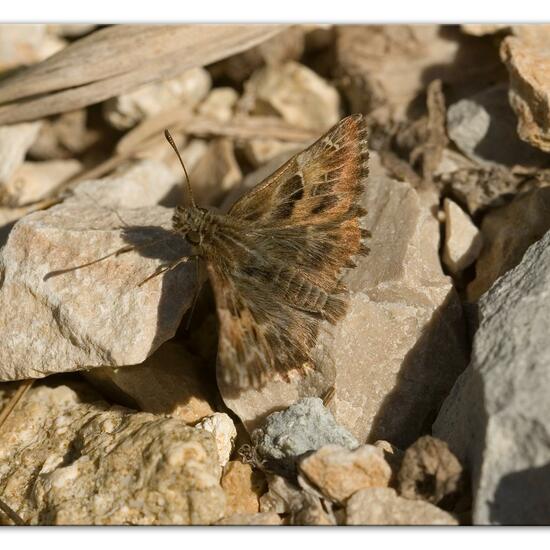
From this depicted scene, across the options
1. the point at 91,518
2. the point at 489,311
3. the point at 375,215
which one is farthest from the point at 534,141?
the point at 91,518

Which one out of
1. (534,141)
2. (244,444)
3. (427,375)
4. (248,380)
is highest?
(534,141)

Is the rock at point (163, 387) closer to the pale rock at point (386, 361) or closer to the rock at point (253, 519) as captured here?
the pale rock at point (386, 361)

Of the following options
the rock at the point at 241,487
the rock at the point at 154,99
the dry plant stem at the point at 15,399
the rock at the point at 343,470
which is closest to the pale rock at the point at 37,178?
the rock at the point at 154,99

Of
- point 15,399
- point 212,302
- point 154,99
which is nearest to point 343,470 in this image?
point 212,302

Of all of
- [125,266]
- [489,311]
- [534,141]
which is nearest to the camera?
[489,311]

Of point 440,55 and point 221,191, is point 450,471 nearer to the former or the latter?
point 221,191

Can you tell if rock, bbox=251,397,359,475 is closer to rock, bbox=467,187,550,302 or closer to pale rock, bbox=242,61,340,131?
rock, bbox=467,187,550,302

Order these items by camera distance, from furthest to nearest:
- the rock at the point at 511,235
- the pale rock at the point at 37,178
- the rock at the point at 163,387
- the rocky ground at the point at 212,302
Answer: the pale rock at the point at 37,178 < the rock at the point at 511,235 < the rock at the point at 163,387 < the rocky ground at the point at 212,302
